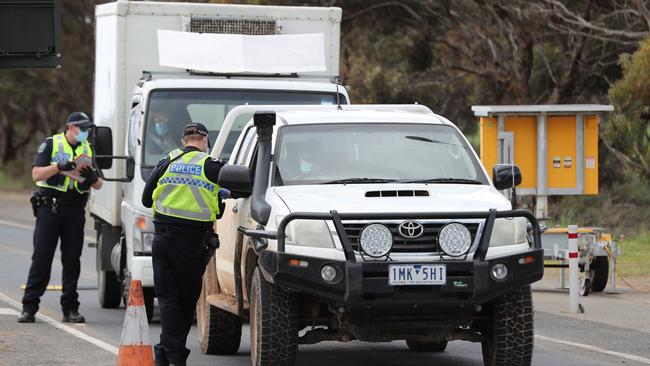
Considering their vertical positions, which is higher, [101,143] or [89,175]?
[101,143]

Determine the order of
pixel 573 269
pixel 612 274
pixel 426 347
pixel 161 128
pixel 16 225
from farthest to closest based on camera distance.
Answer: pixel 16 225 → pixel 612 274 → pixel 573 269 → pixel 161 128 → pixel 426 347

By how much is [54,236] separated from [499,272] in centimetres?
596

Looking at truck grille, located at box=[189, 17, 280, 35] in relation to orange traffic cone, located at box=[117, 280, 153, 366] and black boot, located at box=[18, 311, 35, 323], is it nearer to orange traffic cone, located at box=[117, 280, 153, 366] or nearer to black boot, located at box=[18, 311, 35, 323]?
black boot, located at box=[18, 311, 35, 323]

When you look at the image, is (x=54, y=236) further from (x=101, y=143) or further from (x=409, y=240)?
(x=409, y=240)

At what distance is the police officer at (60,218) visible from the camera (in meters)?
13.8

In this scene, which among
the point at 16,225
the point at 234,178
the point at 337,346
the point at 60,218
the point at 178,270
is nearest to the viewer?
the point at 234,178

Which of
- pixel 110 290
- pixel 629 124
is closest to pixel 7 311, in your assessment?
pixel 110 290

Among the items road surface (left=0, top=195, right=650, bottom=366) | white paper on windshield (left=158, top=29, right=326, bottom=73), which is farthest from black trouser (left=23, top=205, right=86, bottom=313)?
white paper on windshield (left=158, top=29, right=326, bottom=73)

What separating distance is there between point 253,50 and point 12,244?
446 inches

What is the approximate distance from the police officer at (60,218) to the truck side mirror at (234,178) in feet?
13.6

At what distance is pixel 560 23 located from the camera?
27.6 metres

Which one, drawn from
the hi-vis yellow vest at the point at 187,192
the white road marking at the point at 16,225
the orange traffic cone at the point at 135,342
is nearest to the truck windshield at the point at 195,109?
the hi-vis yellow vest at the point at 187,192

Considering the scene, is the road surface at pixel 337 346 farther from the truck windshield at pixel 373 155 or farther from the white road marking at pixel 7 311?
the truck windshield at pixel 373 155

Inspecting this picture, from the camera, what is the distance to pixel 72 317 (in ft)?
45.6
